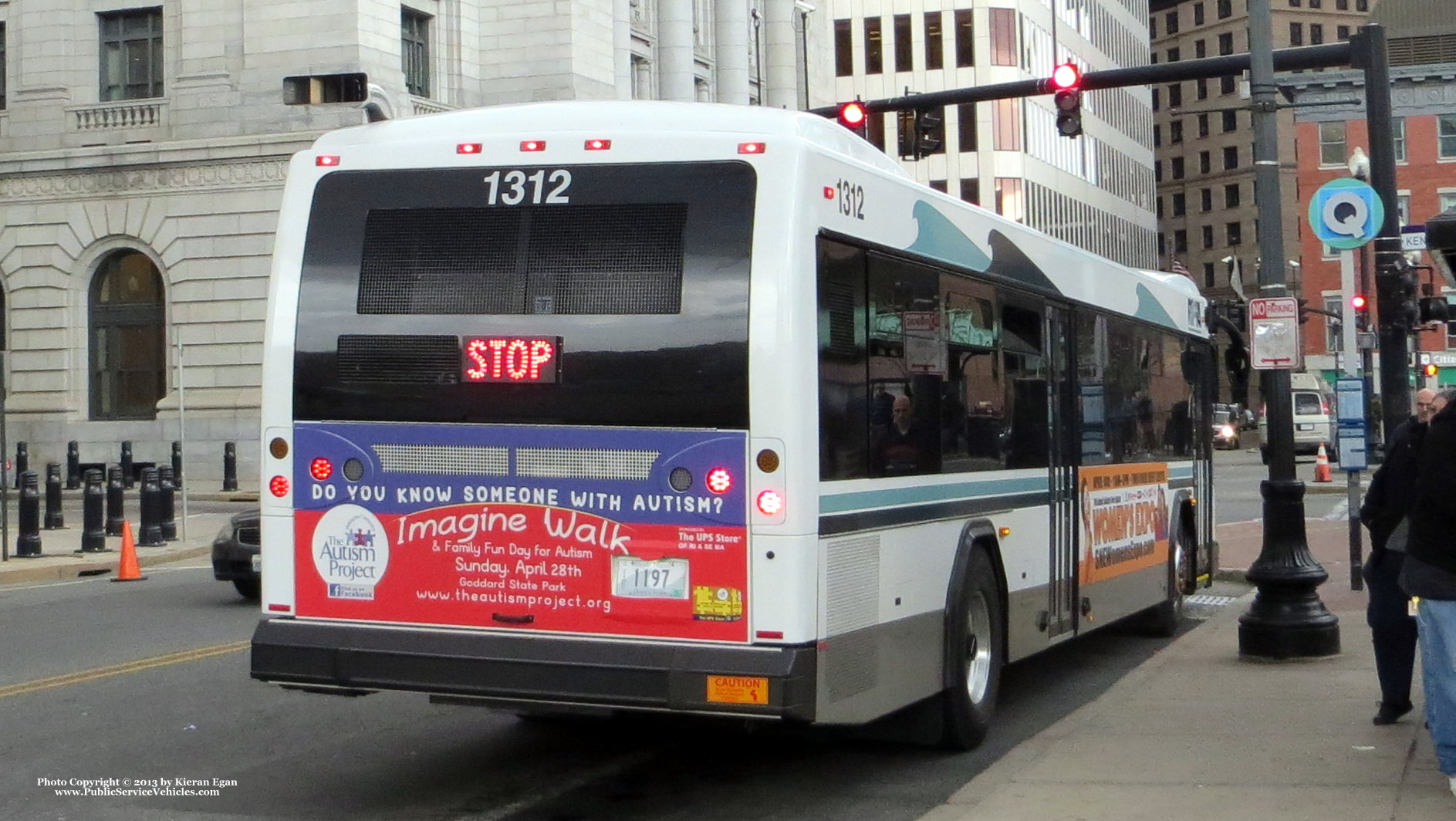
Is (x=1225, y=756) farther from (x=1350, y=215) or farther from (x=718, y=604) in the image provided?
(x=1350, y=215)

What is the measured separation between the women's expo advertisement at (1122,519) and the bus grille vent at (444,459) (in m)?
5.17

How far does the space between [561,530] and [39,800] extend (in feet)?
8.91

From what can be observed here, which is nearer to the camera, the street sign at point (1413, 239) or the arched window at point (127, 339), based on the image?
the street sign at point (1413, 239)

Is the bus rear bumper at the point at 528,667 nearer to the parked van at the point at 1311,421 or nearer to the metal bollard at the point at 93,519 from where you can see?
the metal bollard at the point at 93,519

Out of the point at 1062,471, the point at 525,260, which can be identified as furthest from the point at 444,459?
the point at 1062,471

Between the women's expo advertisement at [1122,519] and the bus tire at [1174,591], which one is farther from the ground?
the women's expo advertisement at [1122,519]

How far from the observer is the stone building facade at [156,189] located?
42781mm

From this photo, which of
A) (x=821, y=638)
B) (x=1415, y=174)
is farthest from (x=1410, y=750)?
(x=1415, y=174)

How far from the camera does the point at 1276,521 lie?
12562 mm

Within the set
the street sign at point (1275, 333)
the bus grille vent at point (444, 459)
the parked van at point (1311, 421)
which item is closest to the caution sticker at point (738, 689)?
the bus grille vent at point (444, 459)

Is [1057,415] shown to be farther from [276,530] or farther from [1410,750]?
[276,530]

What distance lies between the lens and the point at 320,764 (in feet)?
30.3

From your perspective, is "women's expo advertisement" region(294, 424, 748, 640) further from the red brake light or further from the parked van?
the parked van

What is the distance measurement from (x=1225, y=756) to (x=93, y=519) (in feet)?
60.0
